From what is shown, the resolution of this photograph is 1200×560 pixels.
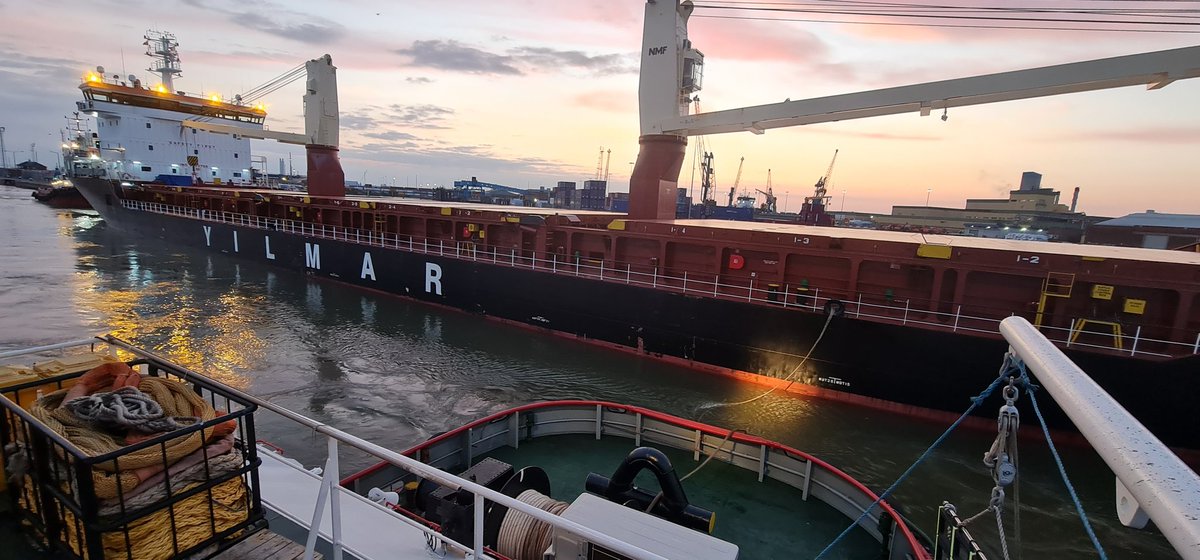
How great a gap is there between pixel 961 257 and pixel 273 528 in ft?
54.2

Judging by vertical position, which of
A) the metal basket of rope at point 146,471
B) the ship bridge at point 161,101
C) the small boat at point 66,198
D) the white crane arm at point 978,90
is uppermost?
the ship bridge at point 161,101

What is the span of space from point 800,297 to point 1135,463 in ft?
50.3

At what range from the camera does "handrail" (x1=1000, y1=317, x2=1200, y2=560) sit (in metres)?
1.39

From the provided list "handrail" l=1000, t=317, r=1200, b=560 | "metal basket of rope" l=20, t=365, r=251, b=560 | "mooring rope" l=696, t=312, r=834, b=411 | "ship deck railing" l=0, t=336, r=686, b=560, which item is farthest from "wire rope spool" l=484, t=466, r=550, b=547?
"mooring rope" l=696, t=312, r=834, b=411

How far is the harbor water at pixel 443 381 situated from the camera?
37.3ft

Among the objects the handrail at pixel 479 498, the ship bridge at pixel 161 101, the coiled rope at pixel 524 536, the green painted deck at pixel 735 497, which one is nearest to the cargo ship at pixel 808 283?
the green painted deck at pixel 735 497

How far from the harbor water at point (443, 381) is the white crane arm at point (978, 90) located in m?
8.40

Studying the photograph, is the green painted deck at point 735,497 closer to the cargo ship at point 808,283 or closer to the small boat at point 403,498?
the small boat at point 403,498

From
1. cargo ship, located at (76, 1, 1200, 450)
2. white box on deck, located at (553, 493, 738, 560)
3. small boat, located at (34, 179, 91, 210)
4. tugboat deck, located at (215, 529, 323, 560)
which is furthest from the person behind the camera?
small boat, located at (34, 179, 91, 210)

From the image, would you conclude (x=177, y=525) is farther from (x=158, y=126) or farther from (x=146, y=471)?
(x=158, y=126)

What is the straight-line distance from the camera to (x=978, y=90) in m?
15.3

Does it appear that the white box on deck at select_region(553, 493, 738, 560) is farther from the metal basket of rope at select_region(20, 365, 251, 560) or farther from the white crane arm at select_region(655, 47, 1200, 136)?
the white crane arm at select_region(655, 47, 1200, 136)

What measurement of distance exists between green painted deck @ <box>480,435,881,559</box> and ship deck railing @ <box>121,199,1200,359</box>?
25.6ft

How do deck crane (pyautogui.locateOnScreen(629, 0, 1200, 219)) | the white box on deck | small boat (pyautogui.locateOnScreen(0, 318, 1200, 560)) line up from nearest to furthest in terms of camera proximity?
1. small boat (pyautogui.locateOnScreen(0, 318, 1200, 560))
2. the white box on deck
3. deck crane (pyautogui.locateOnScreen(629, 0, 1200, 219))
